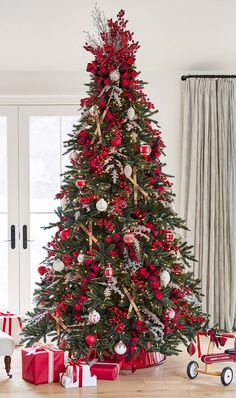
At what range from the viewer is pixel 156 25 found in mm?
5488

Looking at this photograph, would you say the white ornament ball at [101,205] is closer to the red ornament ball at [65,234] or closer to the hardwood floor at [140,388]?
the red ornament ball at [65,234]

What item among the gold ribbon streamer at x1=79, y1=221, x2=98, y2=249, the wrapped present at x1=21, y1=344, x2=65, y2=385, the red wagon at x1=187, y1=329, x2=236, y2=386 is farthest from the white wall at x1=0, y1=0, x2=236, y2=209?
the wrapped present at x1=21, y1=344, x2=65, y2=385

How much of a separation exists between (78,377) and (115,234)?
1.03 m

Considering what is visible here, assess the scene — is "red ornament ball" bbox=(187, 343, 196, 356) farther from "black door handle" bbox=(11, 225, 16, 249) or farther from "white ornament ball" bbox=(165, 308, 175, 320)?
"black door handle" bbox=(11, 225, 16, 249)

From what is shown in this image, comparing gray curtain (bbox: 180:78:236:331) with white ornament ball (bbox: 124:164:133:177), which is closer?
white ornament ball (bbox: 124:164:133:177)

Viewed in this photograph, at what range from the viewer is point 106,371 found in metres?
4.86

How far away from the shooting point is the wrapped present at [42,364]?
4.78 m

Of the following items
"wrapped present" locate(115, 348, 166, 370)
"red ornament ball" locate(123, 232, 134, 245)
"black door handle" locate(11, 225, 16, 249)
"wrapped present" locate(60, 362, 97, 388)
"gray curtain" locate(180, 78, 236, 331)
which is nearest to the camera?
"wrapped present" locate(60, 362, 97, 388)

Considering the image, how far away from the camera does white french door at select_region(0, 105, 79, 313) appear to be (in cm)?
669

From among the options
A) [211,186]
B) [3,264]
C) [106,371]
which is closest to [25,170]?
[3,264]

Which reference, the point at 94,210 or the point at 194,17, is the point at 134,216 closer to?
the point at 94,210

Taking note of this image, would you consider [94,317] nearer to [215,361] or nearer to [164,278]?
[164,278]

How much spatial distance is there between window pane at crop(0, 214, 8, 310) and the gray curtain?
1.76 meters

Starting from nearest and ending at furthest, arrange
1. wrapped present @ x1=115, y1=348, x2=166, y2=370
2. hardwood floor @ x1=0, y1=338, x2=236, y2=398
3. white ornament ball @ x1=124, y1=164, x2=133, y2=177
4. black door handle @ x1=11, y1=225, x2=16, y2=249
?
hardwood floor @ x1=0, y1=338, x2=236, y2=398 < white ornament ball @ x1=124, y1=164, x2=133, y2=177 < wrapped present @ x1=115, y1=348, x2=166, y2=370 < black door handle @ x1=11, y1=225, x2=16, y2=249
